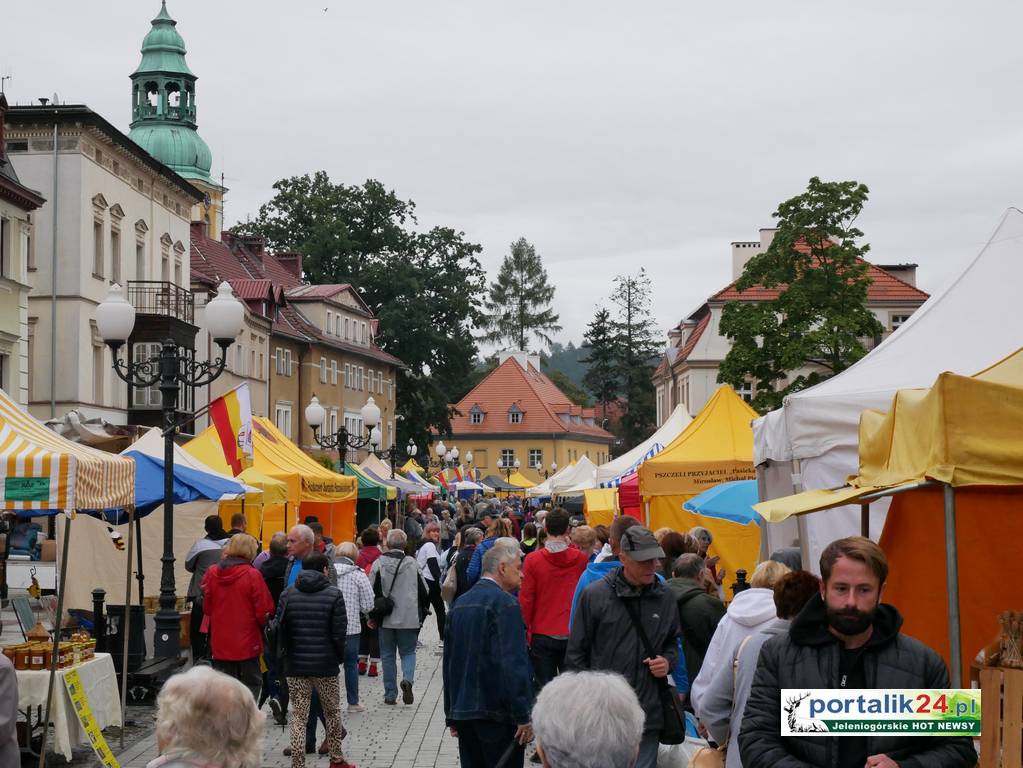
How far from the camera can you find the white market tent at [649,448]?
86.2 ft

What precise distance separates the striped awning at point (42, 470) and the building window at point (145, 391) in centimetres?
3368

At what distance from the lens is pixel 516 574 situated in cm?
878

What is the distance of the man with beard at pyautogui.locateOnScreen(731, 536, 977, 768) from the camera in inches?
182

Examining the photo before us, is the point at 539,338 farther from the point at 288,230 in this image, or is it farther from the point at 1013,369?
the point at 1013,369

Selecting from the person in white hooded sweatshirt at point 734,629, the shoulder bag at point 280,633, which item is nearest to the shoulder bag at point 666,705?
the person in white hooded sweatshirt at point 734,629

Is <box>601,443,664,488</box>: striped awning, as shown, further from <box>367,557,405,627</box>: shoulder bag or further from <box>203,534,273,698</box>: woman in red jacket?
<box>203,534,273,698</box>: woman in red jacket

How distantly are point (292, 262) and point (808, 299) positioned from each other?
3736 cm

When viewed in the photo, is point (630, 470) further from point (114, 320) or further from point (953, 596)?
point (953, 596)


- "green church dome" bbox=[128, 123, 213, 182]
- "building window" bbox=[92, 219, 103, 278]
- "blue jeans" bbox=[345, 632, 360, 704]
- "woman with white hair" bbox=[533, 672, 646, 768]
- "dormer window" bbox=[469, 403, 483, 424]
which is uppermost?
"green church dome" bbox=[128, 123, 213, 182]

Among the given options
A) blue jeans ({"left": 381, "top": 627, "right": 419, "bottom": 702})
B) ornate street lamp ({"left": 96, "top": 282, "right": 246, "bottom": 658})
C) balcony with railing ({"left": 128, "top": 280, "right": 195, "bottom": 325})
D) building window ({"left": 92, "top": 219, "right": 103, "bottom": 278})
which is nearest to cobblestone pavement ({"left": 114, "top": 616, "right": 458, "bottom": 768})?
blue jeans ({"left": 381, "top": 627, "right": 419, "bottom": 702})

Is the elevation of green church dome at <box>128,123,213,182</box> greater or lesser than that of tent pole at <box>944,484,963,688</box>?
greater

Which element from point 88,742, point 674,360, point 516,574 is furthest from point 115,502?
point 674,360

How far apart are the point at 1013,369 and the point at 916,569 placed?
3.78ft

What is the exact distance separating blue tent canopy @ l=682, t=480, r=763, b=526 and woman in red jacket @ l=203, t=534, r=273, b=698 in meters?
5.89
